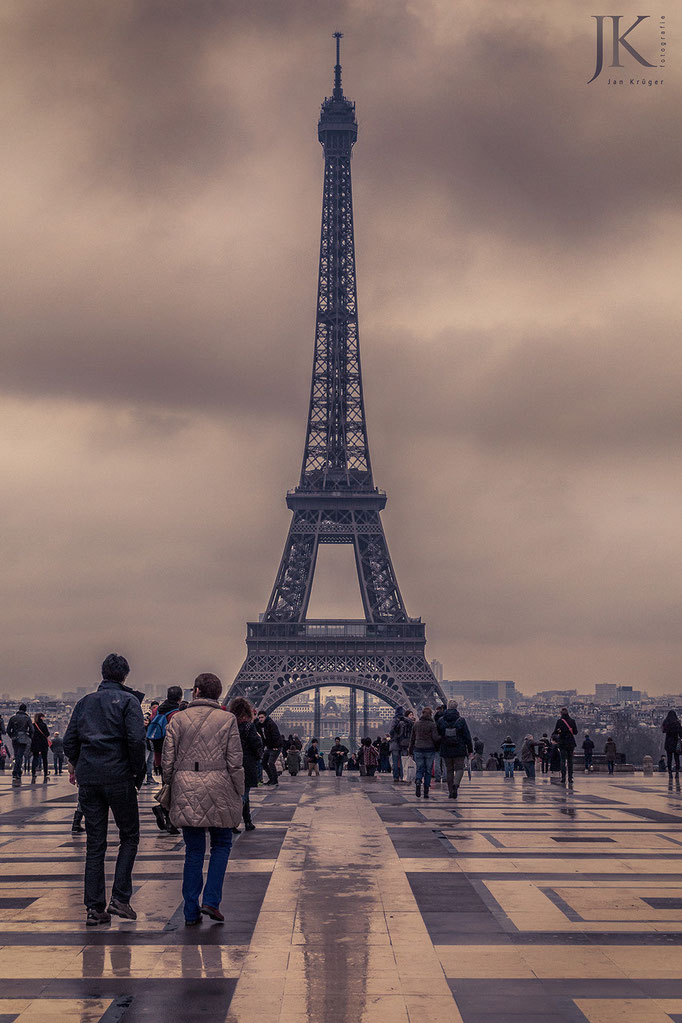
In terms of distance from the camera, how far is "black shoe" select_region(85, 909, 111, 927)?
1017 centimetres

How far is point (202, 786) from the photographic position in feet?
33.1

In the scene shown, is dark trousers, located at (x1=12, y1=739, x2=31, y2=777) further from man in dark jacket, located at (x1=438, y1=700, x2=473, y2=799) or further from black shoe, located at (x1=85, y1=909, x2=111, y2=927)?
black shoe, located at (x1=85, y1=909, x2=111, y2=927)

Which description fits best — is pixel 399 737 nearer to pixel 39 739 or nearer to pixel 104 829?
pixel 39 739

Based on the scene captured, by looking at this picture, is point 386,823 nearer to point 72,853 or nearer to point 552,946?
point 72,853

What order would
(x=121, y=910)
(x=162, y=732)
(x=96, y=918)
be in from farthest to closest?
(x=162, y=732)
(x=121, y=910)
(x=96, y=918)

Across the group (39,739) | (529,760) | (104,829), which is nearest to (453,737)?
(39,739)

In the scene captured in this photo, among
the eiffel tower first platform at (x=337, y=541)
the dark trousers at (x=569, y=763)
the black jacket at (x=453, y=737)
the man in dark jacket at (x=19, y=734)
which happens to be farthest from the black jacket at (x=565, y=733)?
the eiffel tower first platform at (x=337, y=541)

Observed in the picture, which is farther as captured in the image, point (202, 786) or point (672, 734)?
point (672, 734)

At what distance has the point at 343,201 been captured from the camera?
91.6m

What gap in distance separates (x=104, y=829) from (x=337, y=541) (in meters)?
79.8

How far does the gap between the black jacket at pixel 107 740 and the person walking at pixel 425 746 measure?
42.6 ft

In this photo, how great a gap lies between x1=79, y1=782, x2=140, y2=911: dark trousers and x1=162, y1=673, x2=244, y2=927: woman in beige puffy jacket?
2.05ft

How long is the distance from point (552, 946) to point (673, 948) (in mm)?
874

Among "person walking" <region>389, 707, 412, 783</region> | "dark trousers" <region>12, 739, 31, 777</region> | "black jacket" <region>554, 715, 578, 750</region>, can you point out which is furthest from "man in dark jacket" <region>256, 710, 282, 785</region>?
"black jacket" <region>554, 715, 578, 750</region>
